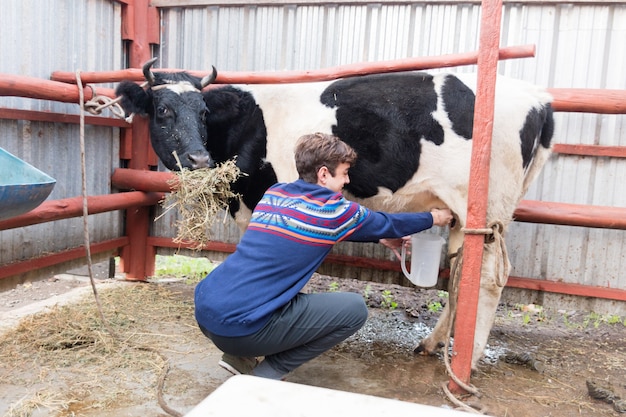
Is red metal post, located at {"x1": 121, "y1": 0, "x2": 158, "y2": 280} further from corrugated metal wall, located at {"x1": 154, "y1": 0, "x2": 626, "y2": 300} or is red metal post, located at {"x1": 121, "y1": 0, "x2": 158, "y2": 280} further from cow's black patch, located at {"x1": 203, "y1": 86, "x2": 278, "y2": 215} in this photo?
cow's black patch, located at {"x1": 203, "y1": 86, "x2": 278, "y2": 215}

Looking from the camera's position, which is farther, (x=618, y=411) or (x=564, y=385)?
(x=564, y=385)

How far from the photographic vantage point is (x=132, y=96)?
4.34 m

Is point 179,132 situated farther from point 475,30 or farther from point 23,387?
point 475,30

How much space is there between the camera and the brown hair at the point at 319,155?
9.04 ft

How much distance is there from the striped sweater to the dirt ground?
0.79m

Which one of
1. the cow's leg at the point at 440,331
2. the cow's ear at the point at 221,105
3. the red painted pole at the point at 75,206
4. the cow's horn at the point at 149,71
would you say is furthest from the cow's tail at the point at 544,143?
the red painted pole at the point at 75,206

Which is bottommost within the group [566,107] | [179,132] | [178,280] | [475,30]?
[178,280]

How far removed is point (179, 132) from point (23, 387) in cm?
210

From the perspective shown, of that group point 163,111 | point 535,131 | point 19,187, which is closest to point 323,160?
point 19,187

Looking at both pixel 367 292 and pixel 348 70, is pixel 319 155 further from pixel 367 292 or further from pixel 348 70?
pixel 367 292

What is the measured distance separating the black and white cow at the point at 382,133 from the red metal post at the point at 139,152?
1.37 metres

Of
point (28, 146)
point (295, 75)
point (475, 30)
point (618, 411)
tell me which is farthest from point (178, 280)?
point (618, 411)

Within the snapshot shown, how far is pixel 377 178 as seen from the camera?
3.94 meters

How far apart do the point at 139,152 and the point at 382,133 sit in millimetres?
3070
